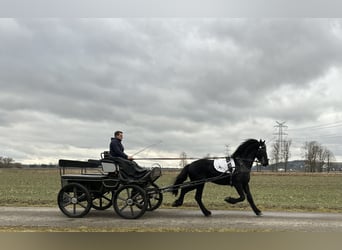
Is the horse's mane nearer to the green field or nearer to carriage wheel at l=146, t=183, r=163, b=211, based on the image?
the green field

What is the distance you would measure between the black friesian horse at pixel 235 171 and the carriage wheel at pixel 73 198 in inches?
82.0

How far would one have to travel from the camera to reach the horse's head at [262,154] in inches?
385

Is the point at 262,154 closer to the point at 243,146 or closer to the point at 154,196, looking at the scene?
the point at 243,146

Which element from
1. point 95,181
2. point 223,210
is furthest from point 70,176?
point 223,210

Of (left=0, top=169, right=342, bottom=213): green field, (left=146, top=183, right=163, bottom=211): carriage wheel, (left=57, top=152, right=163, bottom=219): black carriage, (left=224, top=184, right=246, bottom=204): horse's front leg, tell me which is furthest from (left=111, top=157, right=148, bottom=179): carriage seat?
(left=224, top=184, right=246, bottom=204): horse's front leg

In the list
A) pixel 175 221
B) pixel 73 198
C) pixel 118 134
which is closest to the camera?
pixel 175 221

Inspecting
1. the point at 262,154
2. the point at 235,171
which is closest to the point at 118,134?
the point at 235,171

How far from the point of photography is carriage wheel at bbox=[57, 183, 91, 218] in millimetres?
9211

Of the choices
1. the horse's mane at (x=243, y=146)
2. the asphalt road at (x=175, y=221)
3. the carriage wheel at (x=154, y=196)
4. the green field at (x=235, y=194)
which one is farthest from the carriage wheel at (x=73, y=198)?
the horse's mane at (x=243, y=146)

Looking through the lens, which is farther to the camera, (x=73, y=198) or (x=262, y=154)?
(x=262, y=154)

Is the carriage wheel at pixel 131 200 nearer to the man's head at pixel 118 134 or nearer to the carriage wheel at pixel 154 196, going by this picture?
the carriage wheel at pixel 154 196

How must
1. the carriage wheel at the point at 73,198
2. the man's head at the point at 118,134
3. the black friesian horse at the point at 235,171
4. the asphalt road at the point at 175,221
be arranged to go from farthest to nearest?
the black friesian horse at the point at 235,171 → the man's head at the point at 118,134 → the carriage wheel at the point at 73,198 → the asphalt road at the point at 175,221

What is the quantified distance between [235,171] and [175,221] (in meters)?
1.97

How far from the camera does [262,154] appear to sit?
32.2ft
